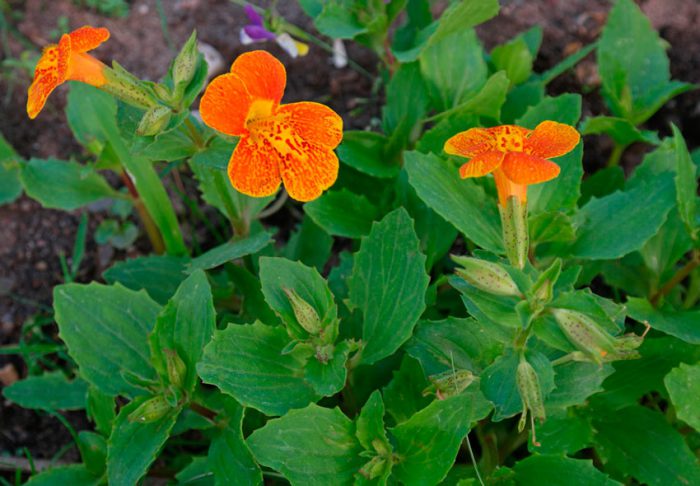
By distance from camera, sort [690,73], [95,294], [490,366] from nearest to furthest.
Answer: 1. [490,366]
2. [95,294]
3. [690,73]

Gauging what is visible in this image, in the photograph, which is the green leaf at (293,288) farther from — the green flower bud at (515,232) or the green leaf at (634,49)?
the green leaf at (634,49)

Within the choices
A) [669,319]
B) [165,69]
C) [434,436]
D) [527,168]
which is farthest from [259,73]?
[165,69]

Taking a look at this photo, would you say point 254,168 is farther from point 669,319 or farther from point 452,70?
point 669,319

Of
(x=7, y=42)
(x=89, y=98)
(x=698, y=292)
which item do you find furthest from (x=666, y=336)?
(x=7, y=42)

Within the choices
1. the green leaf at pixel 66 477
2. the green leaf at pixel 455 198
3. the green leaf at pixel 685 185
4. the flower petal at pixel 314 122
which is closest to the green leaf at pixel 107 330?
the green leaf at pixel 66 477

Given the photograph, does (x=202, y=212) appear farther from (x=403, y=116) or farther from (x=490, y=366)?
(x=490, y=366)
